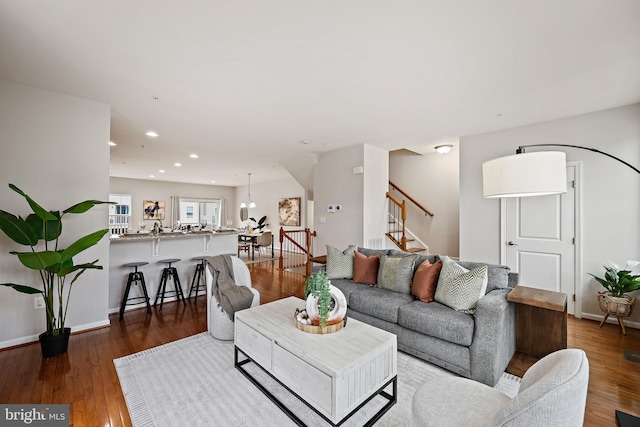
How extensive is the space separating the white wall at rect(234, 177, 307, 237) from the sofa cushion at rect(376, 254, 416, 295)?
6374 millimetres

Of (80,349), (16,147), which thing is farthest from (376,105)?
(80,349)

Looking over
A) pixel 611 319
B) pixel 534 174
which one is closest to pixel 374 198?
pixel 534 174

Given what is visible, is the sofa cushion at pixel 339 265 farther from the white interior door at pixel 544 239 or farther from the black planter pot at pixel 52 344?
the black planter pot at pixel 52 344

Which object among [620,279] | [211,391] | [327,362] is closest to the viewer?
[327,362]

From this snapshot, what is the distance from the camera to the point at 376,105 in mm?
3303

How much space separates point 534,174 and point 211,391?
2.81 m

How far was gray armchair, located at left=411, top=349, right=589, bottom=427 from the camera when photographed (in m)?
0.91

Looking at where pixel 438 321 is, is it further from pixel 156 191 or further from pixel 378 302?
pixel 156 191

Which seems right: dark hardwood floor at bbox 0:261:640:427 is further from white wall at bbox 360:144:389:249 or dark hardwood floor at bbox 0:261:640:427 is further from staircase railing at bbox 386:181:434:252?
white wall at bbox 360:144:389:249

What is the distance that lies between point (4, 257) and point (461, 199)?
5.79 metres

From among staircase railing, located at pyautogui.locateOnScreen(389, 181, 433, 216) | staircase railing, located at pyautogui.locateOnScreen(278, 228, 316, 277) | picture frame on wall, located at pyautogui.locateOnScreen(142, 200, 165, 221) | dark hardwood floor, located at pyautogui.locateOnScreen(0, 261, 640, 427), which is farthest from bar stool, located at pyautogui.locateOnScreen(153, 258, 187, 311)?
picture frame on wall, located at pyautogui.locateOnScreen(142, 200, 165, 221)

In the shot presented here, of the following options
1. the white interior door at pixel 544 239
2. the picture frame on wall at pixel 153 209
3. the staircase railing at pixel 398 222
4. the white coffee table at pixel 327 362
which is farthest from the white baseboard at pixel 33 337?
the picture frame on wall at pixel 153 209

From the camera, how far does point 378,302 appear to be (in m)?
2.77

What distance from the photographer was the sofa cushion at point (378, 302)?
265 centimetres
